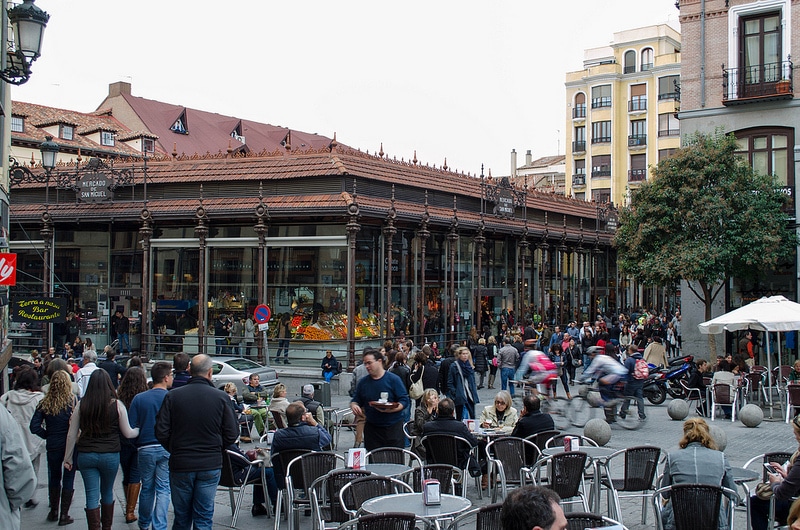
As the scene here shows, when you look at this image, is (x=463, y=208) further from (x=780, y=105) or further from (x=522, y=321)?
(x=780, y=105)

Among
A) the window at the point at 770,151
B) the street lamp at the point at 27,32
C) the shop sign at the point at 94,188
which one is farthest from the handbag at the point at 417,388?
the shop sign at the point at 94,188

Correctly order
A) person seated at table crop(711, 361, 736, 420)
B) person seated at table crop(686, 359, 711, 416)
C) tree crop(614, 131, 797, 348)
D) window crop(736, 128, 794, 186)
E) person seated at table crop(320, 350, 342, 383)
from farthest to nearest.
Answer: window crop(736, 128, 794, 186) → tree crop(614, 131, 797, 348) → person seated at table crop(320, 350, 342, 383) → person seated at table crop(686, 359, 711, 416) → person seated at table crop(711, 361, 736, 420)

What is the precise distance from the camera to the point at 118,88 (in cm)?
6425

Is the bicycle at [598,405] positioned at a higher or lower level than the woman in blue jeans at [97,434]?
lower

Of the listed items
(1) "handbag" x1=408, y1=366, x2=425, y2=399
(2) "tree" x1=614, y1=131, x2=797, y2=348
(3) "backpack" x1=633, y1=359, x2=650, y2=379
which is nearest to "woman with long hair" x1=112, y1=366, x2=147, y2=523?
(1) "handbag" x1=408, y1=366, x2=425, y2=399

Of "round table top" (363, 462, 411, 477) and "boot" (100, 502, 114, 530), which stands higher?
"round table top" (363, 462, 411, 477)

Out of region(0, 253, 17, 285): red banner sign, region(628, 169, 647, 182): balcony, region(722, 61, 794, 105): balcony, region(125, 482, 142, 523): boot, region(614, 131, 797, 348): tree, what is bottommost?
region(125, 482, 142, 523): boot

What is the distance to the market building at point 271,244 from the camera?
969 inches

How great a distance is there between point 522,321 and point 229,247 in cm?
1290

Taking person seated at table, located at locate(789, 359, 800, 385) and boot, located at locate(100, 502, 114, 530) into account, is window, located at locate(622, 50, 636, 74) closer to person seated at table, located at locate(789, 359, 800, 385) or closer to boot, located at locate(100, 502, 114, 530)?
person seated at table, located at locate(789, 359, 800, 385)

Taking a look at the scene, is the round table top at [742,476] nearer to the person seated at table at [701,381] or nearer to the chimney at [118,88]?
the person seated at table at [701,381]

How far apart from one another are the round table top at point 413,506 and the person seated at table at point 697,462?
1.86 metres

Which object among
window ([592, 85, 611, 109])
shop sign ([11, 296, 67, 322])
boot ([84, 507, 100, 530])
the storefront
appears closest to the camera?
boot ([84, 507, 100, 530])

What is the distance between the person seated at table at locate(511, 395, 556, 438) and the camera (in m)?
10.3
